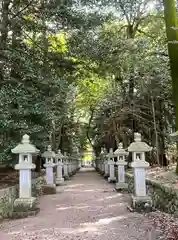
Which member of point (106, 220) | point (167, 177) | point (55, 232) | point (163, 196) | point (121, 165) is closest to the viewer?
point (55, 232)

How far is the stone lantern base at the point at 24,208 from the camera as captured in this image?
7933mm

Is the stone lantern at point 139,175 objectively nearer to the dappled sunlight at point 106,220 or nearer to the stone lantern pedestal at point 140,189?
the stone lantern pedestal at point 140,189

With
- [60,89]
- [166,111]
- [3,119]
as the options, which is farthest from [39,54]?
[166,111]

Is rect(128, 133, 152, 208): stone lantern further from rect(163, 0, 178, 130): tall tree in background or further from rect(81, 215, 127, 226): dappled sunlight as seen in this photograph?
rect(163, 0, 178, 130): tall tree in background

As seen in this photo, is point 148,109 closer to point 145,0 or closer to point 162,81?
point 162,81

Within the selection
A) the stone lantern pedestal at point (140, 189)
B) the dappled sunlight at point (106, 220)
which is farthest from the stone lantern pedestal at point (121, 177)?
the dappled sunlight at point (106, 220)

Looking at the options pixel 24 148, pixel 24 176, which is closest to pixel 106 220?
pixel 24 176

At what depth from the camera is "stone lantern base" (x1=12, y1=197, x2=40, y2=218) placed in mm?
7933

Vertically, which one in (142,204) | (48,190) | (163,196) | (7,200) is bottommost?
(48,190)

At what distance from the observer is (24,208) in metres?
8.11

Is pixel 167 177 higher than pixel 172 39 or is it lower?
lower

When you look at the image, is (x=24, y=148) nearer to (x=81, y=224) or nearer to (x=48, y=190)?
(x=81, y=224)

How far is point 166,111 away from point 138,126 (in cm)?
192

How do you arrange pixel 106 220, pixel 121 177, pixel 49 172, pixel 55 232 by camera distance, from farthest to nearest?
1. pixel 49 172
2. pixel 121 177
3. pixel 106 220
4. pixel 55 232
